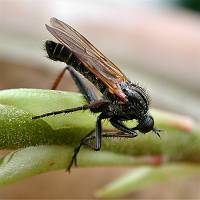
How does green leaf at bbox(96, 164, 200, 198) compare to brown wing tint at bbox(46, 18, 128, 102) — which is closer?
brown wing tint at bbox(46, 18, 128, 102)

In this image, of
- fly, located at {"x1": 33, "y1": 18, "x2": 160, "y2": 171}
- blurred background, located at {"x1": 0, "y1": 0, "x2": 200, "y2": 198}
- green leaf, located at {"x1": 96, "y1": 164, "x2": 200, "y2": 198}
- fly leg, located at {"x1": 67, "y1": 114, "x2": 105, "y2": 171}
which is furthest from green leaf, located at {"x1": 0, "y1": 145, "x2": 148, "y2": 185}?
blurred background, located at {"x1": 0, "y1": 0, "x2": 200, "y2": 198}

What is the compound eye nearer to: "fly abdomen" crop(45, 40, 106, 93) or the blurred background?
"fly abdomen" crop(45, 40, 106, 93)

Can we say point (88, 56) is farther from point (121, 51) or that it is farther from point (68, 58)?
point (121, 51)

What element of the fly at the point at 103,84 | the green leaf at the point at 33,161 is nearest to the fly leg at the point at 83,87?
the fly at the point at 103,84

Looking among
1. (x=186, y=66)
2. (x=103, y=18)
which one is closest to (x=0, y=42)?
(x=103, y=18)

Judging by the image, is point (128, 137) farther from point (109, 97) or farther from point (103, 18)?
point (103, 18)

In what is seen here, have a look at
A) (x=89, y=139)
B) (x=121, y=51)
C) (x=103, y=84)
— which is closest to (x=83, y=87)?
(x=103, y=84)
